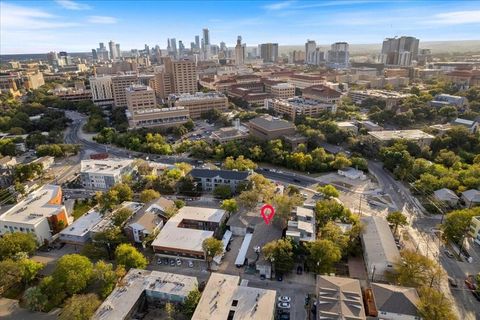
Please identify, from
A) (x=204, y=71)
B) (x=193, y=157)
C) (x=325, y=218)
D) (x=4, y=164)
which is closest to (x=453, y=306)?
(x=325, y=218)

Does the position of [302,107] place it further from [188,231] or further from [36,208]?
[36,208]

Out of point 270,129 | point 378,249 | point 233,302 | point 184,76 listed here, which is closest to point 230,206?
point 233,302

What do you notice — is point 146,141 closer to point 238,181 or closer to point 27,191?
point 27,191

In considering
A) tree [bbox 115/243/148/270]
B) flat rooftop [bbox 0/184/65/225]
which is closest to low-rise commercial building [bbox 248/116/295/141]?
flat rooftop [bbox 0/184/65/225]

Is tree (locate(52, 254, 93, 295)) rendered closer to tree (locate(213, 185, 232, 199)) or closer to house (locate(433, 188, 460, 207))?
tree (locate(213, 185, 232, 199))

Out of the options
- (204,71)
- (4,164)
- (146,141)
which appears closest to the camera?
(4,164)

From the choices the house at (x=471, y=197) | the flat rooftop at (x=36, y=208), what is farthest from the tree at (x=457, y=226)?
the flat rooftop at (x=36, y=208)
